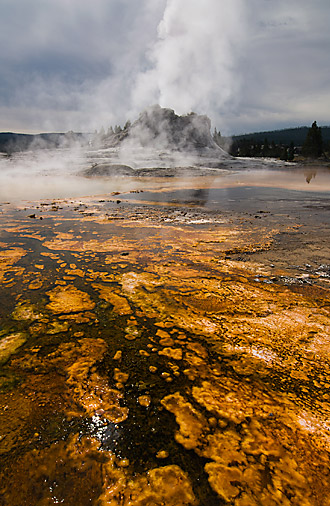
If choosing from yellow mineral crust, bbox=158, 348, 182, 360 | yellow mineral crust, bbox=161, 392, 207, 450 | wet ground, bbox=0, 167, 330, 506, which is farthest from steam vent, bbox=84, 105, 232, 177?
yellow mineral crust, bbox=161, 392, 207, 450

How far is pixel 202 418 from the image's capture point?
164cm

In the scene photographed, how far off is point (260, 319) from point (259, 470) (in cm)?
139

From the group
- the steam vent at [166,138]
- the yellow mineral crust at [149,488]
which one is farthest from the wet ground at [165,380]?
the steam vent at [166,138]

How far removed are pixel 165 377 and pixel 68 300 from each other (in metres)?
1.56

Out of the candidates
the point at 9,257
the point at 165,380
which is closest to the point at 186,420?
the point at 165,380

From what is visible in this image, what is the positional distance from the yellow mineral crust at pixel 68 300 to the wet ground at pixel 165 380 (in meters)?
0.02

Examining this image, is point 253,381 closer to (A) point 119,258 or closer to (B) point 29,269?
(A) point 119,258

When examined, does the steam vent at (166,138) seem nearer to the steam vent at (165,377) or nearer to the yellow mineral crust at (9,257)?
the yellow mineral crust at (9,257)

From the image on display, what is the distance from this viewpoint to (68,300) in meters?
2.98

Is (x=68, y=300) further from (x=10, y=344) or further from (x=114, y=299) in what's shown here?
(x=10, y=344)

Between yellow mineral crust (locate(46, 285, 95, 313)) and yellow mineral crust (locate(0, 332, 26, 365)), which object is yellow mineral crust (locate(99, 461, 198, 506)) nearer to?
yellow mineral crust (locate(0, 332, 26, 365))

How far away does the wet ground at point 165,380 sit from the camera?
1.32 meters

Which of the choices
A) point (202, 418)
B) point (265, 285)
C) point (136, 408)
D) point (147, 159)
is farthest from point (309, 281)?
point (147, 159)

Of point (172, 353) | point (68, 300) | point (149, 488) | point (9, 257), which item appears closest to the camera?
point (149, 488)
